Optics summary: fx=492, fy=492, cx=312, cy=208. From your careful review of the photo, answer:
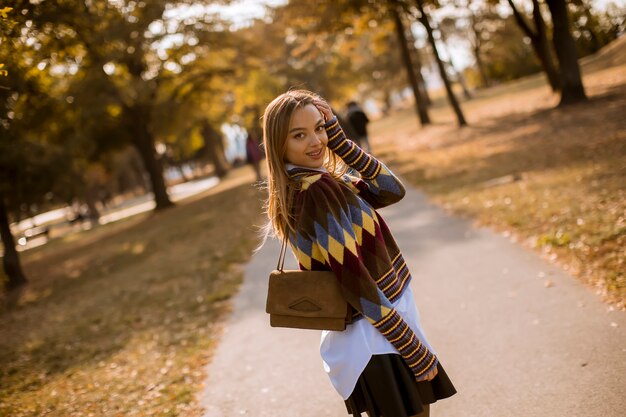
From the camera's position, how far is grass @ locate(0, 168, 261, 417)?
502 centimetres

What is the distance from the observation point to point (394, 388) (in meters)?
2.24

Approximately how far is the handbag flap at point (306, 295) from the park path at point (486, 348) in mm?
1696

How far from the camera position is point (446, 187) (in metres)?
10.6

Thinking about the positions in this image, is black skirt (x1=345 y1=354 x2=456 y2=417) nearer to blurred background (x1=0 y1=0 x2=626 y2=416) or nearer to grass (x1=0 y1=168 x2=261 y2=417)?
blurred background (x1=0 y1=0 x2=626 y2=416)

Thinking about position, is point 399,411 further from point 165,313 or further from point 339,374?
point 165,313

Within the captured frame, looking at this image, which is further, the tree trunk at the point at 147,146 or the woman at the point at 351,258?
the tree trunk at the point at 147,146

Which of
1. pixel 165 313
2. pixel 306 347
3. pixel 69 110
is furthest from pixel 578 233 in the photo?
pixel 69 110

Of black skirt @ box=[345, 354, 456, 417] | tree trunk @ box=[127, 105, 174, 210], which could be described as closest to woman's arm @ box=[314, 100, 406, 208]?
black skirt @ box=[345, 354, 456, 417]

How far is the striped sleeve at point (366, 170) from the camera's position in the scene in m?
2.38

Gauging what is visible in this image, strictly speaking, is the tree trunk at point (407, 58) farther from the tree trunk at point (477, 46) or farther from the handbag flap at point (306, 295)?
the tree trunk at point (477, 46)

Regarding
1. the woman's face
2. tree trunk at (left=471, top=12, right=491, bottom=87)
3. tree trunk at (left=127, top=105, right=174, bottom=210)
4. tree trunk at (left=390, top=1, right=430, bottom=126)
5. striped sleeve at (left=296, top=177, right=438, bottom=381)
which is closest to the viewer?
striped sleeve at (left=296, top=177, right=438, bottom=381)

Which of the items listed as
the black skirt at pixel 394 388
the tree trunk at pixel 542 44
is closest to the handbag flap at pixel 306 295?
the black skirt at pixel 394 388

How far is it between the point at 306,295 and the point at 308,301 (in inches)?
1.1

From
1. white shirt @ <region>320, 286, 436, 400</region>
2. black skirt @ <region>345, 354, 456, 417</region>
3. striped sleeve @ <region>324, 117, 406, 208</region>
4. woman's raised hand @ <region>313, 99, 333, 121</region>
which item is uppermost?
woman's raised hand @ <region>313, 99, 333, 121</region>
